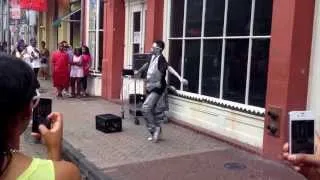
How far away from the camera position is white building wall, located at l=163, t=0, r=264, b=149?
26.1ft

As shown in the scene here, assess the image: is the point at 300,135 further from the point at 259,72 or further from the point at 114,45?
the point at 114,45

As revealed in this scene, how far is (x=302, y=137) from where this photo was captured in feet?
7.62

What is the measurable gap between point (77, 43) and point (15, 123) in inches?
668

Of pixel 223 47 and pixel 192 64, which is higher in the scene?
pixel 223 47

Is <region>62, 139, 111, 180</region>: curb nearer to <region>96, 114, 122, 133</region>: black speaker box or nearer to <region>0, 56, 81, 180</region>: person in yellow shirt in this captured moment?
<region>96, 114, 122, 133</region>: black speaker box

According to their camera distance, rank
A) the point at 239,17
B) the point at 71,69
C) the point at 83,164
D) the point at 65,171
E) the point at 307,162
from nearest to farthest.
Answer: the point at 65,171, the point at 307,162, the point at 83,164, the point at 239,17, the point at 71,69

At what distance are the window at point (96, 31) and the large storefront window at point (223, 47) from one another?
4.84m

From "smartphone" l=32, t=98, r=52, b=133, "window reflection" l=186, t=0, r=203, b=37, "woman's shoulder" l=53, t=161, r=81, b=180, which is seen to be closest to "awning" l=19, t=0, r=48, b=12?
"window reflection" l=186, t=0, r=203, b=37

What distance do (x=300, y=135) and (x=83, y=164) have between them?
5362mm

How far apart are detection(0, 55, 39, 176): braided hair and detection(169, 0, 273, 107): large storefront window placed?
6284 millimetres

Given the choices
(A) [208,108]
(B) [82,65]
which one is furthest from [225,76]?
(B) [82,65]

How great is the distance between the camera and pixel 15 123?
1.76 meters

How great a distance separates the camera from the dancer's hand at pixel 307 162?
7.40ft

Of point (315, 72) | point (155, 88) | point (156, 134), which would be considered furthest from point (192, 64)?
point (315, 72)
